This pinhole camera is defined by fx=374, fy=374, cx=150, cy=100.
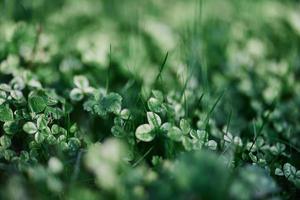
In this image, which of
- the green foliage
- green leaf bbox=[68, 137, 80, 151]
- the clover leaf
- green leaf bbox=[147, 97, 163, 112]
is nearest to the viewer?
the green foliage

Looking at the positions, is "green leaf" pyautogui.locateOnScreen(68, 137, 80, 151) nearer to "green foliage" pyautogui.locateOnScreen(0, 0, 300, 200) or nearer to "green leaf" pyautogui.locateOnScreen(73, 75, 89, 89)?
"green foliage" pyautogui.locateOnScreen(0, 0, 300, 200)

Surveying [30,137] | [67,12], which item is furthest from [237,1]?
[30,137]

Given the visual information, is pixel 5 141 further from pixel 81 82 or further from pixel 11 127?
pixel 81 82

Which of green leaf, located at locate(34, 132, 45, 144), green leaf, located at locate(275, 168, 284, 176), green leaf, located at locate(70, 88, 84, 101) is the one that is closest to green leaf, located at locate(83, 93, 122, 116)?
green leaf, located at locate(70, 88, 84, 101)

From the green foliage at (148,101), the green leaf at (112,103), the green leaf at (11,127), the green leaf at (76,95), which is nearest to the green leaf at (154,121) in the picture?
the green foliage at (148,101)

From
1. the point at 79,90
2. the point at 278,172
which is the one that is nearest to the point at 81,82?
the point at 79,90

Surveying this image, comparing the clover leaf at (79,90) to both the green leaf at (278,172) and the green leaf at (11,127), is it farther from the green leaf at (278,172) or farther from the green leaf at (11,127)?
the green leaf at (278,172)
